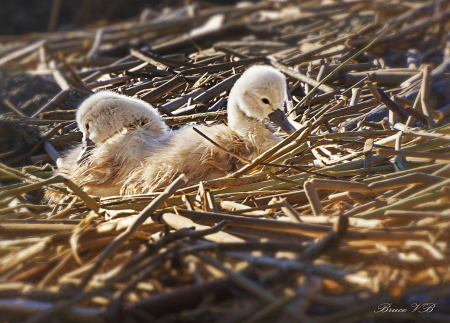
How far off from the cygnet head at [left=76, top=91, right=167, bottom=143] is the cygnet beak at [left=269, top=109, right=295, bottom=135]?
2.04 feet

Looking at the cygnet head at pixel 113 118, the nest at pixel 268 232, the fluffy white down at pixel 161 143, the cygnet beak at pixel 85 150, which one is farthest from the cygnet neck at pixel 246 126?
the cygnet beak at pixel 85 150

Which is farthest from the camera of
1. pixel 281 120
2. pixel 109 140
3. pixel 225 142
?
pixel 109 140

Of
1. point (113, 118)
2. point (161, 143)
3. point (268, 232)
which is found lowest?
point (268, 232)

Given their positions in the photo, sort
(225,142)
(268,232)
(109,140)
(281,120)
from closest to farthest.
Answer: (268,232) → (225,142) → (281,120) → (109,140)

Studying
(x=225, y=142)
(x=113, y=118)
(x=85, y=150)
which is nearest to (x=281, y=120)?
(x=225, y=142)

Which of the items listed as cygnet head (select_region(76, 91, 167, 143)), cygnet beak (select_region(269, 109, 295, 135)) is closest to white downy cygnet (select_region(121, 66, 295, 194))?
cygnet beak (select_region(269, 109, 295, 135))

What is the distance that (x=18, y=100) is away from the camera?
3.39 metres

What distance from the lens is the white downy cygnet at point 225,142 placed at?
2.03 meters

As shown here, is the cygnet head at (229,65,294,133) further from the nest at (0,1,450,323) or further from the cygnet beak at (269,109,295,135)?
the nest at (0,1,450,323)

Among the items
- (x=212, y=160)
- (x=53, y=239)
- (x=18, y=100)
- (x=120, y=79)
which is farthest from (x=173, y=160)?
(x=18, y=100)

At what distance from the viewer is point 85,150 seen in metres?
2.35

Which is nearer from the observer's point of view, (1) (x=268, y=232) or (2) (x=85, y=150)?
(1) (x=268, y=232)

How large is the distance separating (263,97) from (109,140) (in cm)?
89

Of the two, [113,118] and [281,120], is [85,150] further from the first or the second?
[281,120]
